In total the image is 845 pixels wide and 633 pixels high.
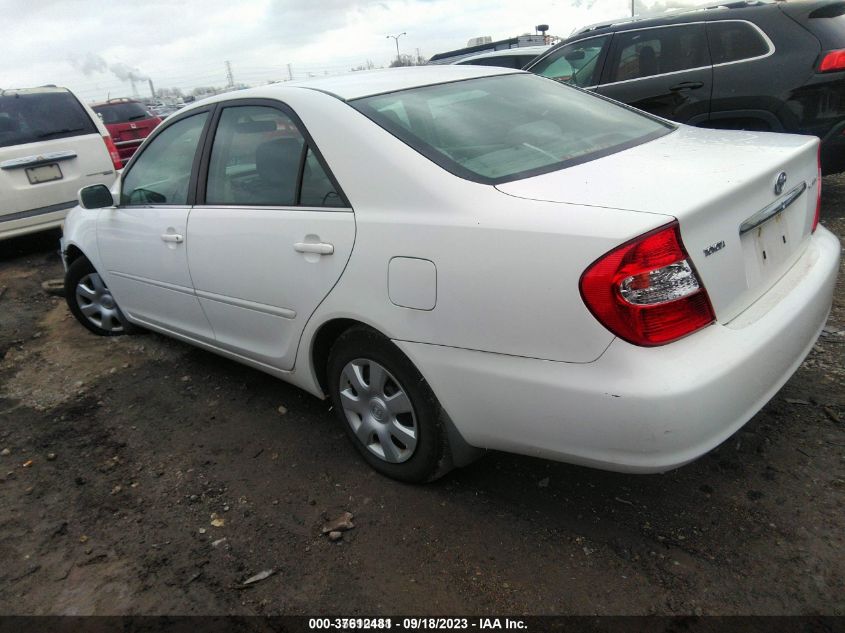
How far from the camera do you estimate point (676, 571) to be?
2.14 m

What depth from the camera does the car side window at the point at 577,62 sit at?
20.7ft

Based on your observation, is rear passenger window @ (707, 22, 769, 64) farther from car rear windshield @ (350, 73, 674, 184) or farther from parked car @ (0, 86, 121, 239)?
parked car @ (0, 86, 121, 239)

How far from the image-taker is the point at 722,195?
2.01 metres

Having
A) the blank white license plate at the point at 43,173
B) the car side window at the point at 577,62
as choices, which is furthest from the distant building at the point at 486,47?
the blank white license plate at the point at 43,173

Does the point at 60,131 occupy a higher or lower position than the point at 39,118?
lower

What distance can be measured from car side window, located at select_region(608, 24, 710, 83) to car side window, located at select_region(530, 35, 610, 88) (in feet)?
0.60

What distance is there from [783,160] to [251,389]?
2864mm

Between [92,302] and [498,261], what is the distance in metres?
3.80

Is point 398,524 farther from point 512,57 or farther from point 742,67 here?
point 512,57

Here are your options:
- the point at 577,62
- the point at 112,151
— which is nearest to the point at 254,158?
the point at 577,62

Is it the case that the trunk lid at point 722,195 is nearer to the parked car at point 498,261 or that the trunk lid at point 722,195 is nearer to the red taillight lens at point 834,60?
the parked car at point 498,261

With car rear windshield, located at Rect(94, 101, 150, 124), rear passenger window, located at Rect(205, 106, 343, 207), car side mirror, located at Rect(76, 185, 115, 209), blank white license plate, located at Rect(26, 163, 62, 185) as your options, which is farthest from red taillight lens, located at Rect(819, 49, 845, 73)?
car rear windshield, located at Rect(94, 101, 150, 124)

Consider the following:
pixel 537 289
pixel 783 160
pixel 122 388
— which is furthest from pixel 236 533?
pixel 783 160

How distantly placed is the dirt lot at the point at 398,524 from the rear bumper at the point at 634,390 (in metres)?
0.42
